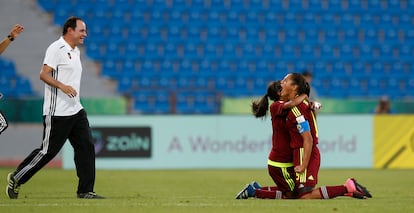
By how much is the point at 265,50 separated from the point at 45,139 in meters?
16.0

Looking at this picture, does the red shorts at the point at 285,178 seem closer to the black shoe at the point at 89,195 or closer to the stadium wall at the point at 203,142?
the black shoe at the point at 89,195

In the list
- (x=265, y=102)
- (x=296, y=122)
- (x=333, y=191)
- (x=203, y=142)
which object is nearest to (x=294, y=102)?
(x=296, y=122)

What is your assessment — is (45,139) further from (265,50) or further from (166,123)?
(265,50)

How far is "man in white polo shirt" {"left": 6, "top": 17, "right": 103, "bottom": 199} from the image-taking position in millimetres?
9938

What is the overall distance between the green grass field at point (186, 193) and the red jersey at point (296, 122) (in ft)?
2.52

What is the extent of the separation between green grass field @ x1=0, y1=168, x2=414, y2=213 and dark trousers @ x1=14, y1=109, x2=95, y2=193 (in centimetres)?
29

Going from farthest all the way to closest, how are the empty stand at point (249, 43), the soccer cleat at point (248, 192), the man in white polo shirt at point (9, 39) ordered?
the empty stand at point (249, 43) < the man in white polo shirt at point (9, 39) < the soccer cleat at point (248, 192)

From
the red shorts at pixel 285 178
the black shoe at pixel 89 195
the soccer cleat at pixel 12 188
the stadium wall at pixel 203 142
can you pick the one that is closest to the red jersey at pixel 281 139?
the red shorts at pixel 285 178

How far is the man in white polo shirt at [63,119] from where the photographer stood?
9.94 meters

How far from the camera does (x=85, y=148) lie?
400 inches

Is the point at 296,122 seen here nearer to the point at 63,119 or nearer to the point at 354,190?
the point at 354,190

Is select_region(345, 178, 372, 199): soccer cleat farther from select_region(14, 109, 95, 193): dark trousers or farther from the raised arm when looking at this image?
select_region(14, 109, 95, 193): dark trousers

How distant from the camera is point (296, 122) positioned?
9.53 meters

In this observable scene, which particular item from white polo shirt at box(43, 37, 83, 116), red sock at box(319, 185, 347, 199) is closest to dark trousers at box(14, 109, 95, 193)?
white polo shirt at box(43, 37, 83, 116)
